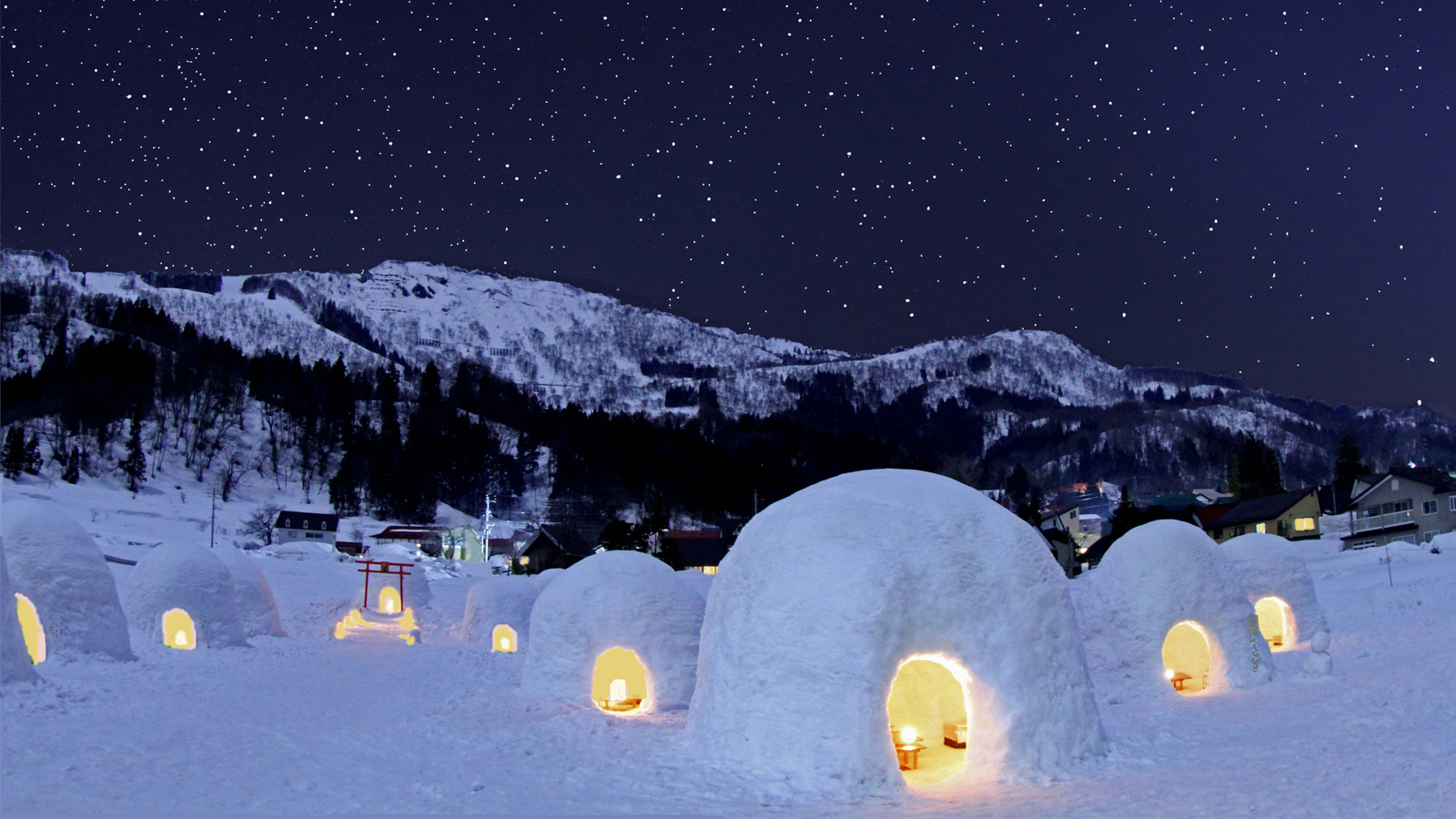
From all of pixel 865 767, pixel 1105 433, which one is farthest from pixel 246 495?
pixel 1105 433

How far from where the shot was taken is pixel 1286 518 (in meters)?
54.8

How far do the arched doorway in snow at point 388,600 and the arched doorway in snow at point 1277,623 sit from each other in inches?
1234

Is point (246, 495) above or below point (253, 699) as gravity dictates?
above

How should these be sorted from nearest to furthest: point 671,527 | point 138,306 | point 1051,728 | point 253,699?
point 1051,728 < point 253,699 < point 671,527 < point 138,306

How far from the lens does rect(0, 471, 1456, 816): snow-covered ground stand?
9.71 m

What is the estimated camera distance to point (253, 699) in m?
16.6

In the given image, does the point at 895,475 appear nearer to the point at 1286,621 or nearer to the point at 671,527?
the point at 1286,621

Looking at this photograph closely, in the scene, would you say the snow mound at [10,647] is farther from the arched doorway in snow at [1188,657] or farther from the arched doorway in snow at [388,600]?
the arched doorway in snow at [388,600]

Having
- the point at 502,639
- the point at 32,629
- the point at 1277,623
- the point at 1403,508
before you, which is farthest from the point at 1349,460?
the point at 32,629

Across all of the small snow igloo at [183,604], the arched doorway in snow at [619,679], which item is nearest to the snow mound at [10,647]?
the arched doorway in snow at [619,679]

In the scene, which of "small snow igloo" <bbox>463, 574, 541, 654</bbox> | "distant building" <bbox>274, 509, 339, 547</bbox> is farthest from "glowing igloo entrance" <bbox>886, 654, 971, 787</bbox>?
"distant building" <bbox>274, 509, 339, 547</bbox>

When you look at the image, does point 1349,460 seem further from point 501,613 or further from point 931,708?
point 931,708

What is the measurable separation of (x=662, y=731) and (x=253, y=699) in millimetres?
8076

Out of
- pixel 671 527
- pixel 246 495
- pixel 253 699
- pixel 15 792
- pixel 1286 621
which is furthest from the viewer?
pixel 671 527
